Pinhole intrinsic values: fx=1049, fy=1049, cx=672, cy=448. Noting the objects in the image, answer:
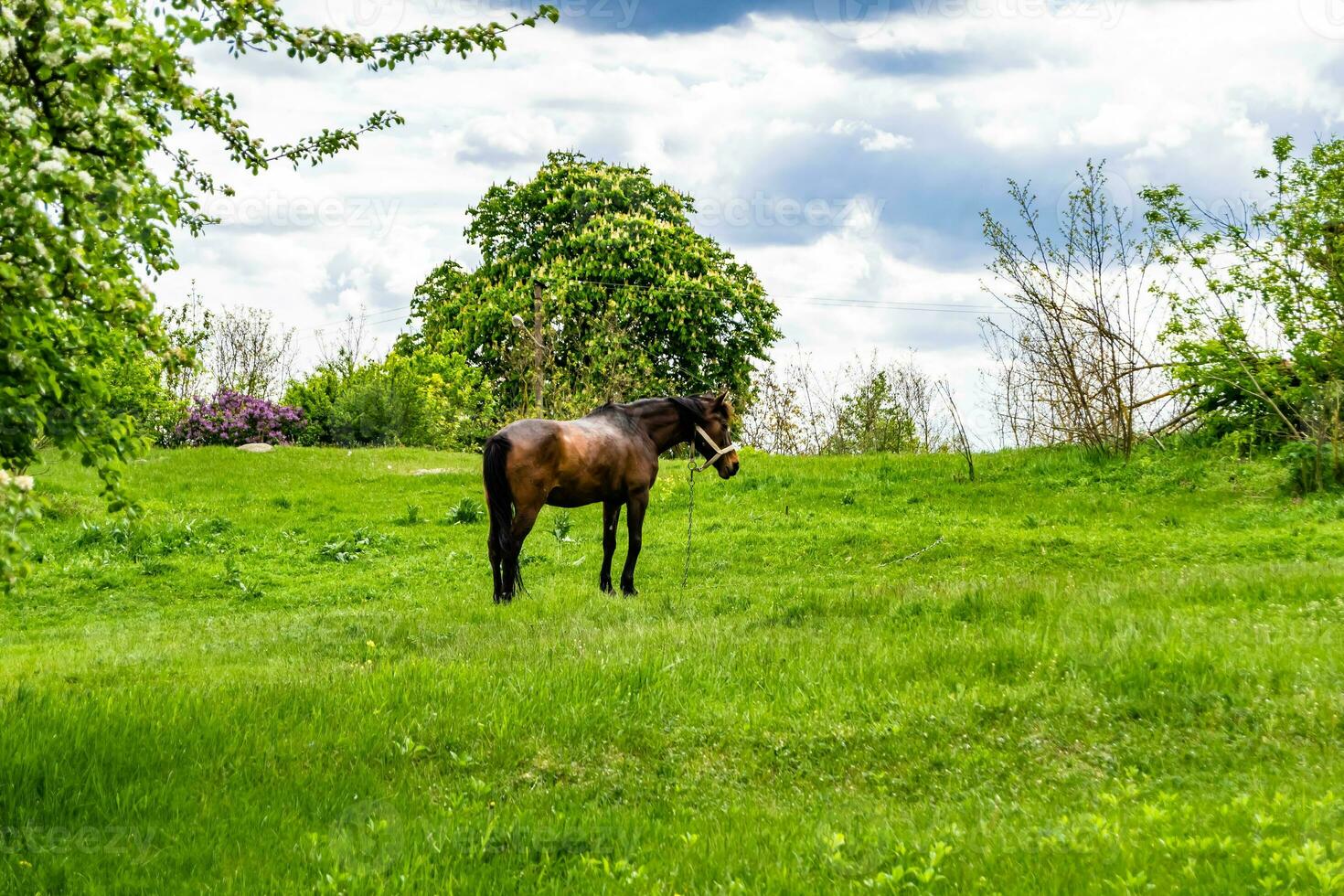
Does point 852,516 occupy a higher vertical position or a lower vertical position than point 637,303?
lower

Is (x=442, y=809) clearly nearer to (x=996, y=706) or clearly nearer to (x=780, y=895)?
(x=780, y=895)

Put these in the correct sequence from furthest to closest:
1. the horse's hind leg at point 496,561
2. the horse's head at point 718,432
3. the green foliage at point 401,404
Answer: the green foliage at point 401,404 < the horse's head at point 718,432 < the horse's hind leg at point 496,561

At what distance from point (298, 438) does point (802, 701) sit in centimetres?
3485

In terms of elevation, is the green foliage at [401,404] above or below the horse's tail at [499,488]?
above

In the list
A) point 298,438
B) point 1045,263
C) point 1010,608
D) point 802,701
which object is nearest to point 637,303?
point 298,438

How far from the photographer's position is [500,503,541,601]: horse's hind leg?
13.1 m

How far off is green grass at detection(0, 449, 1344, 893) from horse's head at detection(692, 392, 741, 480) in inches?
70.3

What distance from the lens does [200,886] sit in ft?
16.9

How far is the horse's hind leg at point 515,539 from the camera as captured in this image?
1309cm

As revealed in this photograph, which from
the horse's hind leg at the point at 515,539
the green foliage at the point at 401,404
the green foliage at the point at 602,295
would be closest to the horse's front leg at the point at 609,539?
the horse's hind leg at the point at 515,539

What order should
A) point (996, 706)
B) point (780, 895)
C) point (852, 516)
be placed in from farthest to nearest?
point (852, 516) → point (996, 706) → point (780, 895)

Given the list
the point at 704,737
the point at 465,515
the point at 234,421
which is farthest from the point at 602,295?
the point at 704,737

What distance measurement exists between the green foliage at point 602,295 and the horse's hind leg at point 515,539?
2306 centimetres

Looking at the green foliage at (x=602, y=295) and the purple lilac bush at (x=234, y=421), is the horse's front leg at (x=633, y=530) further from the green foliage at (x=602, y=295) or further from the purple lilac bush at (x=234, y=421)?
the purple lilac bush at (x=234, y=421)
